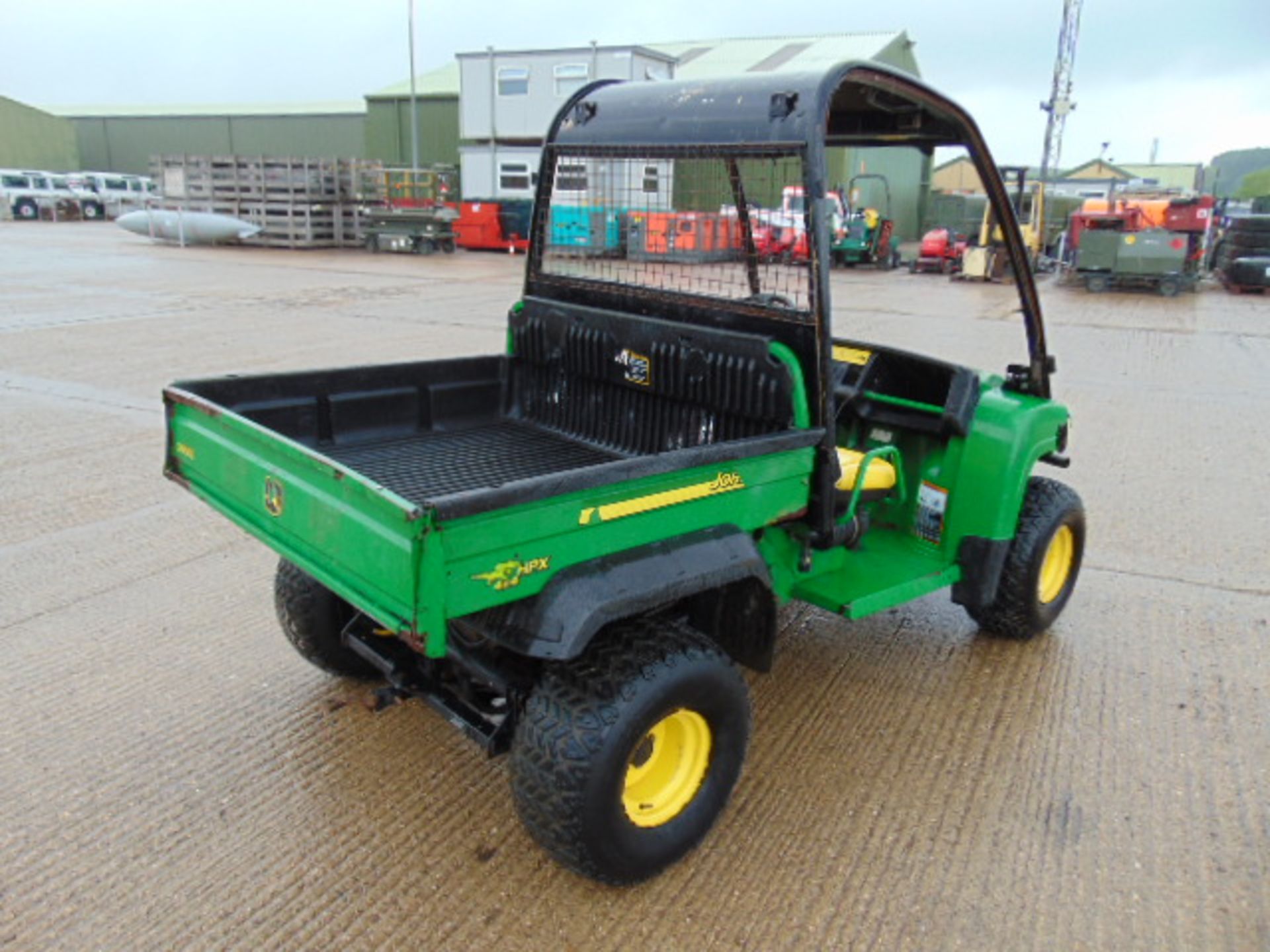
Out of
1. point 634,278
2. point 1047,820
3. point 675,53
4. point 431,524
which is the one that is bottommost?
point 1047,820

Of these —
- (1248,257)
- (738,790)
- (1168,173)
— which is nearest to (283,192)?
(1248,257)

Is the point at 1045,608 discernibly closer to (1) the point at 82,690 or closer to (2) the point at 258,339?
(1) the point at 82,690

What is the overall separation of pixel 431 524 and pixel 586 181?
6.34 ft

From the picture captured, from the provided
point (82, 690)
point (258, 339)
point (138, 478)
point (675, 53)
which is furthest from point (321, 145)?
point (82, 690)

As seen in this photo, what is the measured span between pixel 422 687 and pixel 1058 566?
8.53 ft

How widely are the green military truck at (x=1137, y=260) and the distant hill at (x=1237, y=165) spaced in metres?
34.5

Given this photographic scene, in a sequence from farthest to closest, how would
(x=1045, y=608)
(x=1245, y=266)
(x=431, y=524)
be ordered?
1. (x=1245, y=266)
2. (x=1045, y=608)
3. (x=431, y=524)

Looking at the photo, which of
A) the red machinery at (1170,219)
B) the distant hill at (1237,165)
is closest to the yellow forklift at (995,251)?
the red machinery at (1170,219)

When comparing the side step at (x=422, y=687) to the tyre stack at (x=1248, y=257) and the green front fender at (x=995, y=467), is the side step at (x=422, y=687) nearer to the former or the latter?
the green front fender at (x=995, y=467)

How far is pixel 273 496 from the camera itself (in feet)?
8.14

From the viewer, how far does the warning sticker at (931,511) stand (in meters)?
3.50

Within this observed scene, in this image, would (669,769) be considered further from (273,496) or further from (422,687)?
(273,496)

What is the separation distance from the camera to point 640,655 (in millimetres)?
2393

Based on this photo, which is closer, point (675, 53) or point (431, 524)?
point (431, 524)
